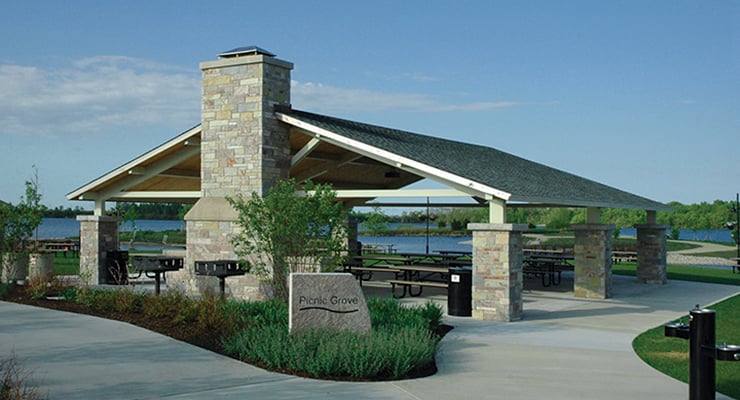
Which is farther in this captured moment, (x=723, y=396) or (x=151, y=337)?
(x=151, y=337)

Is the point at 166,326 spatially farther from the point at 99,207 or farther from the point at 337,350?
the point at 99,207

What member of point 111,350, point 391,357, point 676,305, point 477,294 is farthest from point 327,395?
point 676,305

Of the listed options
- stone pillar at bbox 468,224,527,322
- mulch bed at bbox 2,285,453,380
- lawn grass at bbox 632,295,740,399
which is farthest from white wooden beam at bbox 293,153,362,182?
lawn grass at bbox 632,295,740,399

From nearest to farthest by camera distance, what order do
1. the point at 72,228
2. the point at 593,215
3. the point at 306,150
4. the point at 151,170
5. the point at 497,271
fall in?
the point at 497,271, the point at 306,150, the point at 593,215, the point at 151,170, the point at 72,228

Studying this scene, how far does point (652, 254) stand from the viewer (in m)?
21.2

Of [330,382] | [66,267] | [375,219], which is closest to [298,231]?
[330,382]

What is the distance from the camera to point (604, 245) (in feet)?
56.5

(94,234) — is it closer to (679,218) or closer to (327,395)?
(327,395)

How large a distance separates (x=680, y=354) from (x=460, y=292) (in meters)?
4.43

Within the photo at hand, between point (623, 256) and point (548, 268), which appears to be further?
point (623, 256)

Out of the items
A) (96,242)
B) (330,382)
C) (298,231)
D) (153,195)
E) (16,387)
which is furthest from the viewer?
(96,242)

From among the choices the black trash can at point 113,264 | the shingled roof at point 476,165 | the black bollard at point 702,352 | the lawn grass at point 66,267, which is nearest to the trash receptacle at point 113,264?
the black trash can at point 113,264

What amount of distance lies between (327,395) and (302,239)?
544cm

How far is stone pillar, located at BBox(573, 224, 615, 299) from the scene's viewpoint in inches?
678
